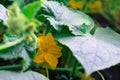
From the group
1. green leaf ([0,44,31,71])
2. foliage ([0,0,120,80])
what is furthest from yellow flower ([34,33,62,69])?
green leaf ([0,44,31,71])

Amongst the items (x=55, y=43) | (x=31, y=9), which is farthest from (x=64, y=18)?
(x=31, y=9)

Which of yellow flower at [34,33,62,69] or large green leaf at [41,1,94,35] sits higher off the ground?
large green leaf at [41,1,94,35]

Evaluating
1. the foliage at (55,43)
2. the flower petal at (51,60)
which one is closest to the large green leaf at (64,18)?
the foliage at (55,43)

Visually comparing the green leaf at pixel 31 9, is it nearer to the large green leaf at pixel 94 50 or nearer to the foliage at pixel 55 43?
the foliage at pixel 55 43

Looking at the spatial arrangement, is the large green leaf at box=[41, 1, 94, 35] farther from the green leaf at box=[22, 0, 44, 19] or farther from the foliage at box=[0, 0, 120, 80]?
the green leaf at box=[22, 0, 44, 19]

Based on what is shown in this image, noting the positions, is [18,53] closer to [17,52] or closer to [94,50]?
[17,52]
